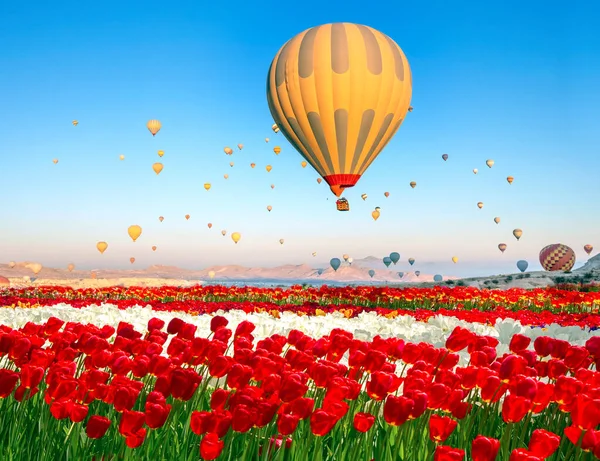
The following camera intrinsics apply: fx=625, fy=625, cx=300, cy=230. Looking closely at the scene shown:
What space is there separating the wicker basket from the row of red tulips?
676 inches

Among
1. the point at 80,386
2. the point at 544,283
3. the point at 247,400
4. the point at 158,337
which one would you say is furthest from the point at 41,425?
the point at 544,283

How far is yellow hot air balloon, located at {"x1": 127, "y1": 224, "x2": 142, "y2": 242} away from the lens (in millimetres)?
42031

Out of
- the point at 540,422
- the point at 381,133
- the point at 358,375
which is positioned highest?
the point at 381,133

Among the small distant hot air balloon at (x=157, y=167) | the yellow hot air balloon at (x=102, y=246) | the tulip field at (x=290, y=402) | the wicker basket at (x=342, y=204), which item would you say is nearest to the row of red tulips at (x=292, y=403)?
the tulip field at (x=290, y=402)

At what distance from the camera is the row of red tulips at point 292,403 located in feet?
10.00

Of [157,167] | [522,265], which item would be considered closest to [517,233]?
[522,265]

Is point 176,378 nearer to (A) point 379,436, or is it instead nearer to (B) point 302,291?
(A) point 379,436

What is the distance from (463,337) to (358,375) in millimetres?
917

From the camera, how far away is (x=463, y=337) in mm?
4961

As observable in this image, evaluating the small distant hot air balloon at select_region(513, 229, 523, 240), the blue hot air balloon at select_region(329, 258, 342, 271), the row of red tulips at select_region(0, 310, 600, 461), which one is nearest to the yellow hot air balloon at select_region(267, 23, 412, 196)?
the row of red tulips at select_region(0, 310, 600, 461)

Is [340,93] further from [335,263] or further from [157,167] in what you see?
[335,263]

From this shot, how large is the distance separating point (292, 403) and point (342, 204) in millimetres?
19450

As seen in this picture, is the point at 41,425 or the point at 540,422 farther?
the point at 540,422

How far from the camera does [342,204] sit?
886 inches
